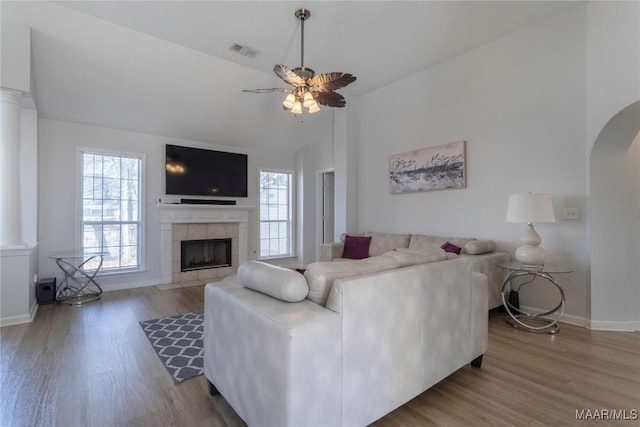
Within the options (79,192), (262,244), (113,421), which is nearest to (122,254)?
(79,192)

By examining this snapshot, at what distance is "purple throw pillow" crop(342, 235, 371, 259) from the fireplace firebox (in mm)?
2403

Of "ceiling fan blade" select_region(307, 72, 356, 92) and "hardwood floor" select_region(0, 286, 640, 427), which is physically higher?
"ceiling fan blade" select_region(307, 72, 356, 92)

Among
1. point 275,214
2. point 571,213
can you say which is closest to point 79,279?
point 275,214

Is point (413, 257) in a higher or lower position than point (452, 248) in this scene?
higher

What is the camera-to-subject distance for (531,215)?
2953 millimetres

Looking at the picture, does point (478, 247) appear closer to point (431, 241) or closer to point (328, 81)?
point (431, 241)

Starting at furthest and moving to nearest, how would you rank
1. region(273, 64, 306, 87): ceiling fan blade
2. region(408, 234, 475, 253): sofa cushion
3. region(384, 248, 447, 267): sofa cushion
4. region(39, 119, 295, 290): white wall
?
1. region(39, 119, 295, 290): white wall
2. region(408, 234, 475, 253): sofa cushion
3. region(273, 64, 306, 87): ceiling fan blade
4. region(384, 248, 447, 267): sofa cushion

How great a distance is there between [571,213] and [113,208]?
614cm

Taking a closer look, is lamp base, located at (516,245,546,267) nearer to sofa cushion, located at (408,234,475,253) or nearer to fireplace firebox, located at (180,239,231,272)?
sofa cushion, located at (408,234,475,253)

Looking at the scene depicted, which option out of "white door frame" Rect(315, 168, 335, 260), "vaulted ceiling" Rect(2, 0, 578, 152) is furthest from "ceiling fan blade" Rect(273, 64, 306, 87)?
"white door frame" Rect(315, 168, 335, 260)

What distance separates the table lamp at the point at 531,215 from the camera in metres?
2.94

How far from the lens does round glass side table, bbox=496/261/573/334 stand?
9.88 feet

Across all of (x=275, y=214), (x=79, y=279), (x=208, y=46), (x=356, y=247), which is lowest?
(x=79, y=279)

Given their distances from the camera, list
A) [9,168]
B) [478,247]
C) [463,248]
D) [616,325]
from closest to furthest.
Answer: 1. [616,325]
2. [9,168]
3. [478,247]
4. [463,248]
